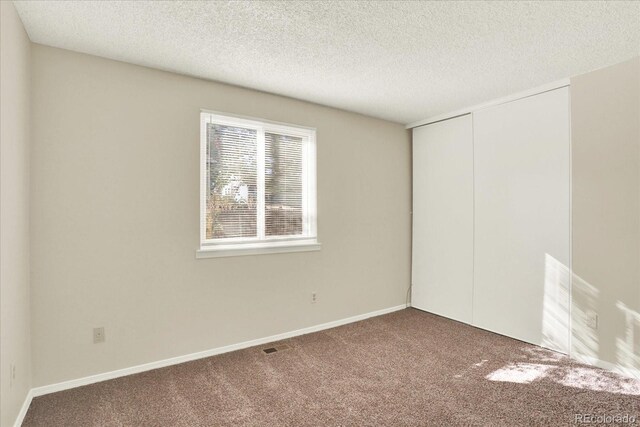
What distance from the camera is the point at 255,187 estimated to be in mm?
3422

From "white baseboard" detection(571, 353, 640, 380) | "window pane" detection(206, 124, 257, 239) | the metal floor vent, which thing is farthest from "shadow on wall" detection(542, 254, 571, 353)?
"window pane" detection(206, 124, 257, 239)

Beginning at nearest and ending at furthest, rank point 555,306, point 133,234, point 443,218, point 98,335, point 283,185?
point 98,335, point 133,234, point 555,306, point 283,185, point 443,218

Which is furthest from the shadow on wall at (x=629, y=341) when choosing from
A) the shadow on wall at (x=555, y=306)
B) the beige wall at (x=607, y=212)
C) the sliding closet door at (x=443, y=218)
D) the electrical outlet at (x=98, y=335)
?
the electrical outlet at (x=98, y=335)

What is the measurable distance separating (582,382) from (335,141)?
3.10 m

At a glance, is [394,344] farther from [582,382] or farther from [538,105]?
[538,105]

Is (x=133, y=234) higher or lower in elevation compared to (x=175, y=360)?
higher

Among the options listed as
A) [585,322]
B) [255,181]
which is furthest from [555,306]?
[255,181]

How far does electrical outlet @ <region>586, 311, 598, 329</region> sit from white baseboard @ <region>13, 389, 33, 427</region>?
4210 millimetres

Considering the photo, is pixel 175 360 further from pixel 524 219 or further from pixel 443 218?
pixel 524 219

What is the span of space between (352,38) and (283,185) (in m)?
1.69

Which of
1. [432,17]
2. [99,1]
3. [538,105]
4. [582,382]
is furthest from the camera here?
[538,105]

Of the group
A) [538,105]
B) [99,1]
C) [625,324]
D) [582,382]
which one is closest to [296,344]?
[582,382]

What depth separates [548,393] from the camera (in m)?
2.41

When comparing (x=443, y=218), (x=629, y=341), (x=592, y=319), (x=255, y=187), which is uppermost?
(x=255, y=187)
